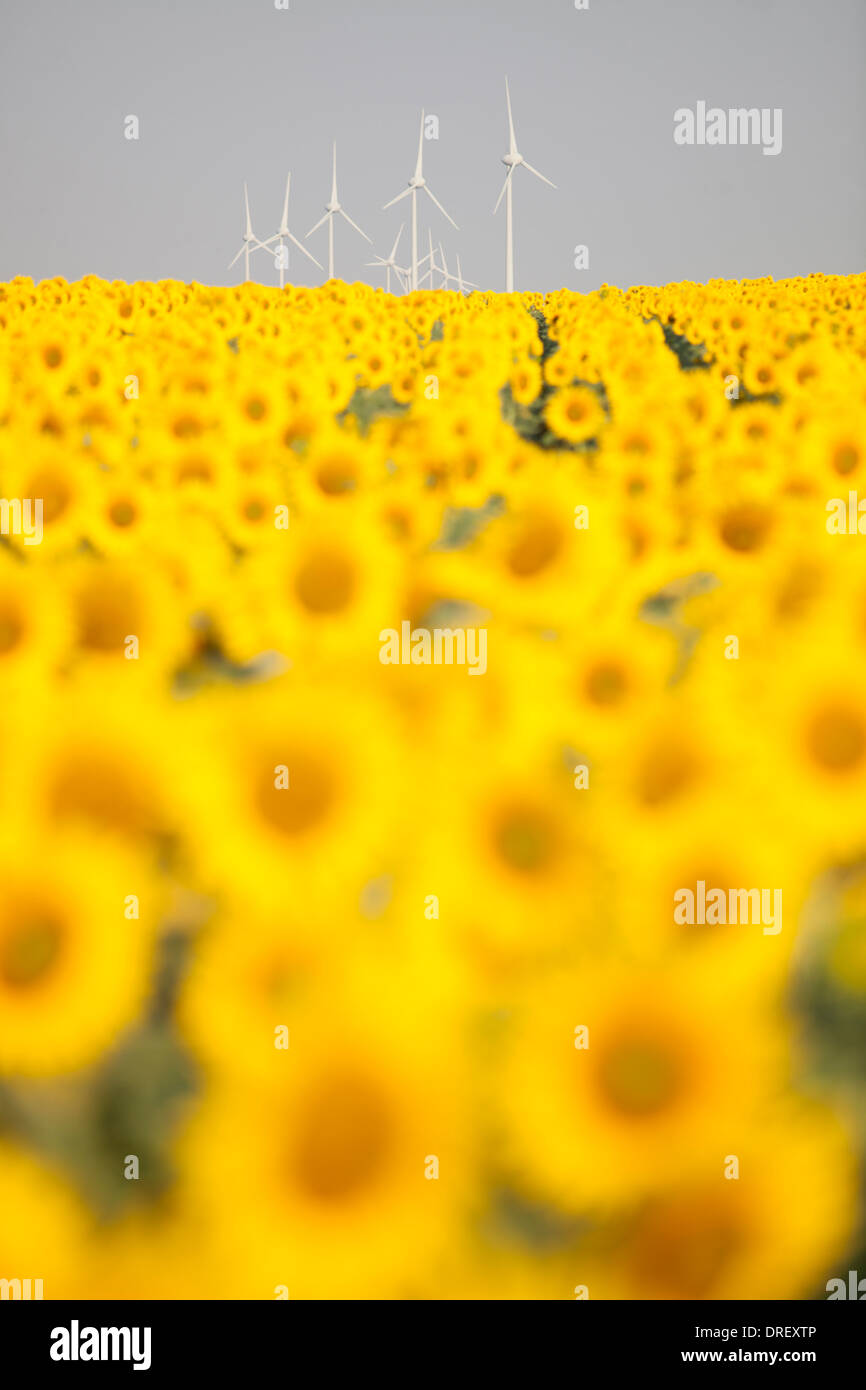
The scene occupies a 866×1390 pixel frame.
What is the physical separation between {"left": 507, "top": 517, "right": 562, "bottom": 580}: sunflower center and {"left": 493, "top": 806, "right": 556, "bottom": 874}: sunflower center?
2.61 ft

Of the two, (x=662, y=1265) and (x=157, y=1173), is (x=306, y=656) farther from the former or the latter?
(x=662, y=1265)

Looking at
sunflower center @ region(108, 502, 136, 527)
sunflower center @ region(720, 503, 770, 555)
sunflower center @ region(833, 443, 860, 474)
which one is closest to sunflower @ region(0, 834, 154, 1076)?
sunflower center @ region(720, 503, 770, 555)

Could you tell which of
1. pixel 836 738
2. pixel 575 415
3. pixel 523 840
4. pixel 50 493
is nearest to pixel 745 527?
pixel 836 738

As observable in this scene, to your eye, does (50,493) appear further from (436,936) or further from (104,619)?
(436,936)

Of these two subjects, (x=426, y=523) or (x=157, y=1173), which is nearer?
(x=157, y=1173)

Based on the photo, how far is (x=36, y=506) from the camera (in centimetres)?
288

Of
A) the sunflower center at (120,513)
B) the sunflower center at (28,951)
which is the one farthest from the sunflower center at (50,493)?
the sunflower center at (28,951)

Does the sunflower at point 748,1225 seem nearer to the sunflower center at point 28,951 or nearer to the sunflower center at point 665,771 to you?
the sunflower center at point 665,771

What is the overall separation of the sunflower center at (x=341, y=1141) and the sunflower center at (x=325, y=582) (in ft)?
3.26

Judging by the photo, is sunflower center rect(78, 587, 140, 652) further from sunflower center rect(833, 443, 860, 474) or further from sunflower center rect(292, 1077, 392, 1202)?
sunflower center rect(833, 443, 860, 474)

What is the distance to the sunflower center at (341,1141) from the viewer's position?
0.90 metres
